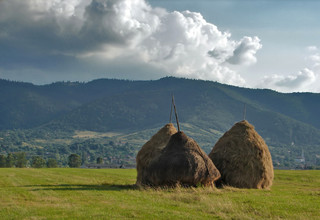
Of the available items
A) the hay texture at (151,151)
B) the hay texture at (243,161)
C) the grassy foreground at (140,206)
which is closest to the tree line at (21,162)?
the hay texture at (151,151)

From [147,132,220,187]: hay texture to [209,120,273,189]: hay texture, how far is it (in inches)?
84.5

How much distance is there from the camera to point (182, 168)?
2575 cm

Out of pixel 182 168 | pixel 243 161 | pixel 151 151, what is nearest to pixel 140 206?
pixel 182 168

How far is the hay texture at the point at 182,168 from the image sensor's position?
2569cm

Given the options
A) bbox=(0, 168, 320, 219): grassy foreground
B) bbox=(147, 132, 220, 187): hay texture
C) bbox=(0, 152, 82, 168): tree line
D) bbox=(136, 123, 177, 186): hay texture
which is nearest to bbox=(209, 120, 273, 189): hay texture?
bbox=(147, 132, 220, 187): hay texture

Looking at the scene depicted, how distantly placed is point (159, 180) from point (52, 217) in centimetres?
1153

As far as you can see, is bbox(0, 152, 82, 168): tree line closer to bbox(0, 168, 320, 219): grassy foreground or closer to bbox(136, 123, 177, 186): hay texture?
bbox(136, 123, 177, 186): hay texture

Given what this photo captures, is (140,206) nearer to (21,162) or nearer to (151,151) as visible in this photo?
(151,151)

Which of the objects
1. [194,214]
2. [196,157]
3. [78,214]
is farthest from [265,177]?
[78,214]

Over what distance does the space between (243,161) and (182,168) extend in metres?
5.56

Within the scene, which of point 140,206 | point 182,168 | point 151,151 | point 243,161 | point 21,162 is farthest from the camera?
point 21,162

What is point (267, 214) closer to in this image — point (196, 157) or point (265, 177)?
point (196, 157)

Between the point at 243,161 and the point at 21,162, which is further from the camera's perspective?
the point at 21,162

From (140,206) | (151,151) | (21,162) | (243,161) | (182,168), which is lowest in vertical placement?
(21,162)
